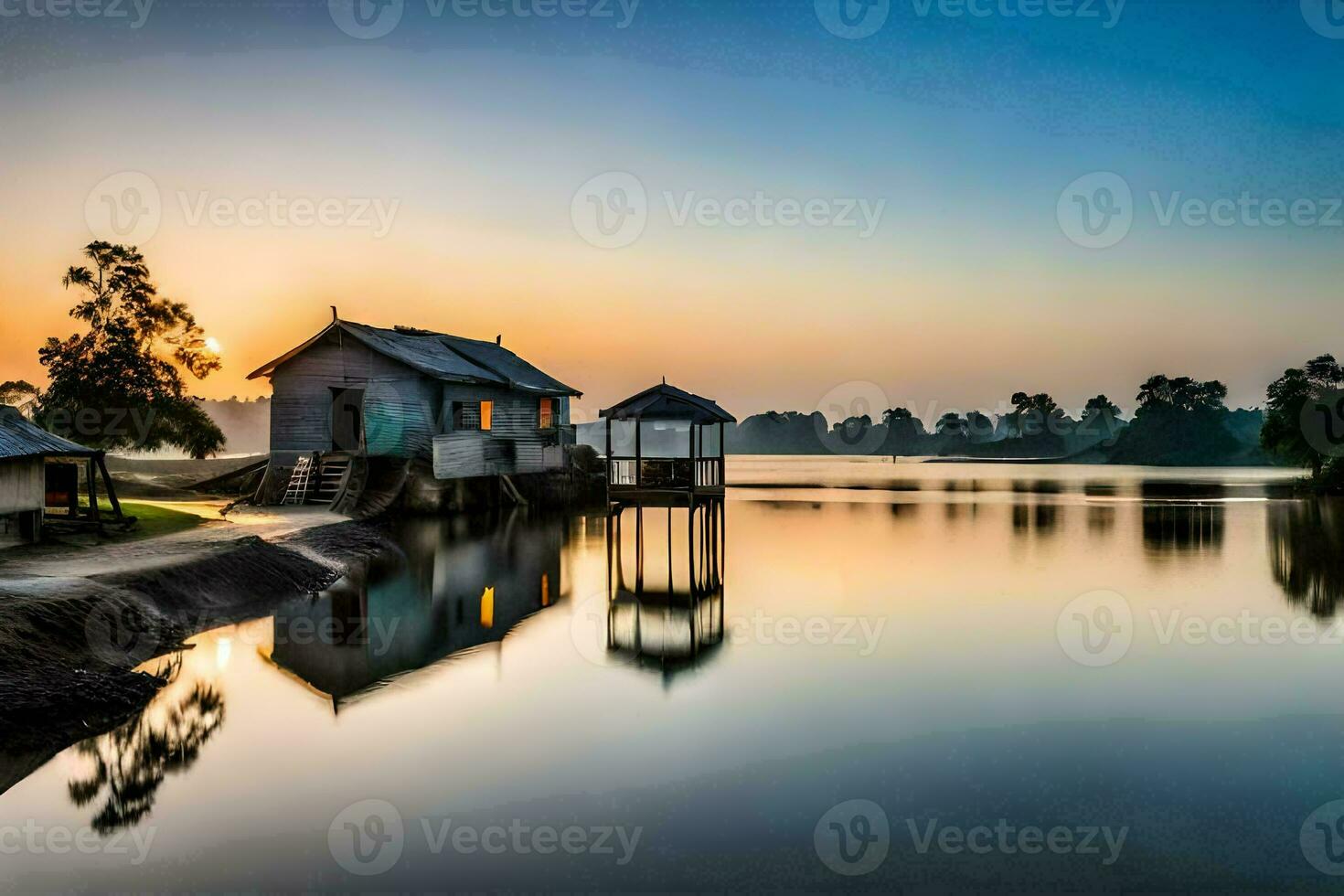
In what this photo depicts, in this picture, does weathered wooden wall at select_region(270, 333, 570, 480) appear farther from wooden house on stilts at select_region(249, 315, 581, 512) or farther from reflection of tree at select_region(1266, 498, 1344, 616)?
reflection of tree at select_region(1266, 498, 1344, 616)

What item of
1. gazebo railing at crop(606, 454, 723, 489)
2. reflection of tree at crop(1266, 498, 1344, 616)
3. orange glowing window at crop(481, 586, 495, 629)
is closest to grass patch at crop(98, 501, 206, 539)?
orange glowing window at crop(481, 586, 495, 629)

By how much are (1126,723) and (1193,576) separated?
16152mm

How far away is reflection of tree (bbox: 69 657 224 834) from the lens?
351 inches

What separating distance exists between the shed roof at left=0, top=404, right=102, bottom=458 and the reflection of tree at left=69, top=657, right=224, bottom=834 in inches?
324

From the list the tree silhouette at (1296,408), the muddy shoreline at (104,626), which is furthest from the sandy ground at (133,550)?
the tree silhouette at (1296,408)

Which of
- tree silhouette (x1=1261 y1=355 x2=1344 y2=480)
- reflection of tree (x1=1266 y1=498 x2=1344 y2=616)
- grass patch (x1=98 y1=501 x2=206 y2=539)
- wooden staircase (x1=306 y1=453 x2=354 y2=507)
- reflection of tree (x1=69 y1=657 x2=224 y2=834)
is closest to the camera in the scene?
reflection of tree (x1=69 y1=657 x2=224 y2=834)

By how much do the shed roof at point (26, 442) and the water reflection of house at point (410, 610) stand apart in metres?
5.65

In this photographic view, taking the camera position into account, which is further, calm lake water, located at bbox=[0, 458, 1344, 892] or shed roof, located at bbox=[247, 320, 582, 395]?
shed roof, located at bbox=[247, 320, 582, 395]

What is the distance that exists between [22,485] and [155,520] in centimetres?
543

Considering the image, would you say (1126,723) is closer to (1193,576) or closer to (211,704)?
(211,704)

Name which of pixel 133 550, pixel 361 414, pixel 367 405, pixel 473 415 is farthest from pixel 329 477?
pixel 133 550

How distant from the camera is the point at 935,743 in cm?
1135

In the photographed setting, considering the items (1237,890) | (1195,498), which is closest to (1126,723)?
(1237,890)

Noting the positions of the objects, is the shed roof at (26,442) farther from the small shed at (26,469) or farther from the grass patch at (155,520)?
the grass patch at (155,520)
